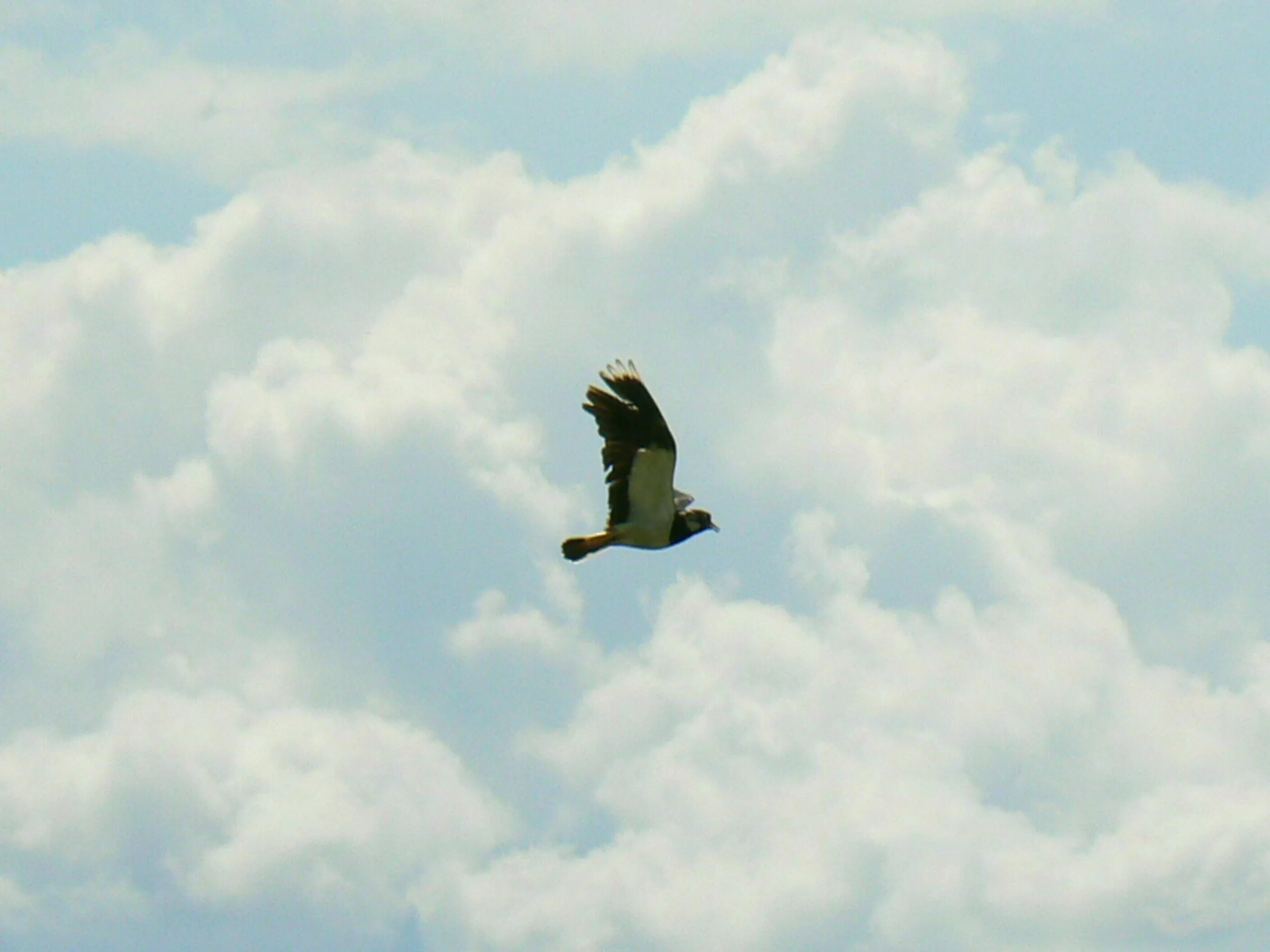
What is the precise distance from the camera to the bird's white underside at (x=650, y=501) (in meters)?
97.7

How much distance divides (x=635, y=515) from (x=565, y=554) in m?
2.33

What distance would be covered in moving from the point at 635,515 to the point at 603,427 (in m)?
3.30

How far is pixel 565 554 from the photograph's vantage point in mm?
99375

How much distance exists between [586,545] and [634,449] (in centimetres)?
374

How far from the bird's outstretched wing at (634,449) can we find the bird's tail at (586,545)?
57 cm

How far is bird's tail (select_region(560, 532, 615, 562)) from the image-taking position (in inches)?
3912

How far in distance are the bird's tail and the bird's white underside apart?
1.18ft

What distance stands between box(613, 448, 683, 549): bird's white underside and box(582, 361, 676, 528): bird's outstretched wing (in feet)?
0.04

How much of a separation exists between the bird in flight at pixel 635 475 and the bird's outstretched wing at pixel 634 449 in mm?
13

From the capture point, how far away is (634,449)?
97562mm

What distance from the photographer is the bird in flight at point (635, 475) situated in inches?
3807

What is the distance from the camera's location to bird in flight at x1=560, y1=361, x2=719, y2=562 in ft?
317

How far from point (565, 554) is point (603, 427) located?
4317mm

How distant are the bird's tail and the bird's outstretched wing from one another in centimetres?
57
